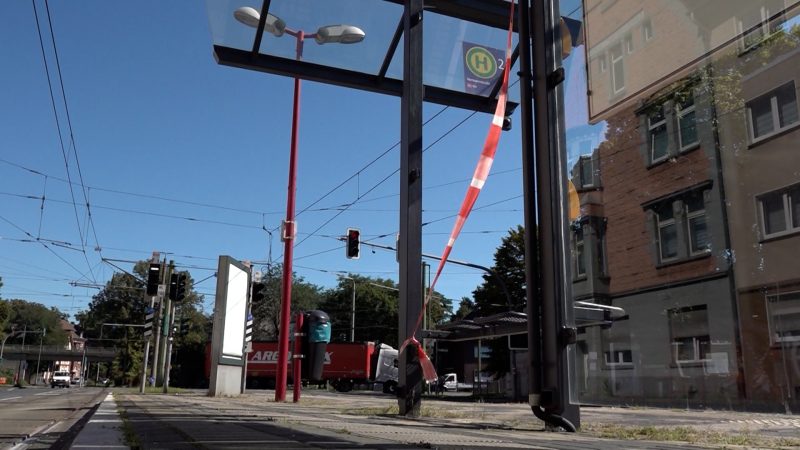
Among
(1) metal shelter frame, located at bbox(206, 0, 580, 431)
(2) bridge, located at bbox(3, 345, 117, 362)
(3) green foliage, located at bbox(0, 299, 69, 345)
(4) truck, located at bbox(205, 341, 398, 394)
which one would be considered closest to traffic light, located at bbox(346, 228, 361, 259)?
(1) metal shelter frame, located at bbox(206, 0, 580, 431)

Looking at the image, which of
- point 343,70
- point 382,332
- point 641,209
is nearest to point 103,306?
point 382,332

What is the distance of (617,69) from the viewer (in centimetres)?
532

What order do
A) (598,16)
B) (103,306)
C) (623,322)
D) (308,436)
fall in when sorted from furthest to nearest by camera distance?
(103,306) → (598,16) → (623,322) → (308,436)

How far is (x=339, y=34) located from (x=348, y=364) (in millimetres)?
39716

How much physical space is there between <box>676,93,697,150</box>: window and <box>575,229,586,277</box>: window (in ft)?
4.96

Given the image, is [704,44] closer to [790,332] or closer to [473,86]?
[790,332]

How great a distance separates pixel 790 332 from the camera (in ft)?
11.5

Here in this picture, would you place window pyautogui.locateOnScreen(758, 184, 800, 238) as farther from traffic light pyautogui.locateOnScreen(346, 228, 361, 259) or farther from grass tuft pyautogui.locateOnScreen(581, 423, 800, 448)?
Answer: traffic light pyautogui.locateOnScreen(346, 228, 361, 259)

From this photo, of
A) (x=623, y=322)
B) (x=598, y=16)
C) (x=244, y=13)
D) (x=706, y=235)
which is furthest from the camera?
(x=244, y=13)

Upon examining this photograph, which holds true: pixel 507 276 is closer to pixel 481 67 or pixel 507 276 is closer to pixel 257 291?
pixel 257 291

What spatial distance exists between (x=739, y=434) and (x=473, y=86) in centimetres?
656

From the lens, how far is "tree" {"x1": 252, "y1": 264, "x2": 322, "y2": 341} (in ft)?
238

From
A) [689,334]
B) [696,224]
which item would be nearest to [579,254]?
[689,334]

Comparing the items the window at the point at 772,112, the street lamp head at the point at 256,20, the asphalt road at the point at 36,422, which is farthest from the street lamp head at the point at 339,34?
the window at the point at 772,112
